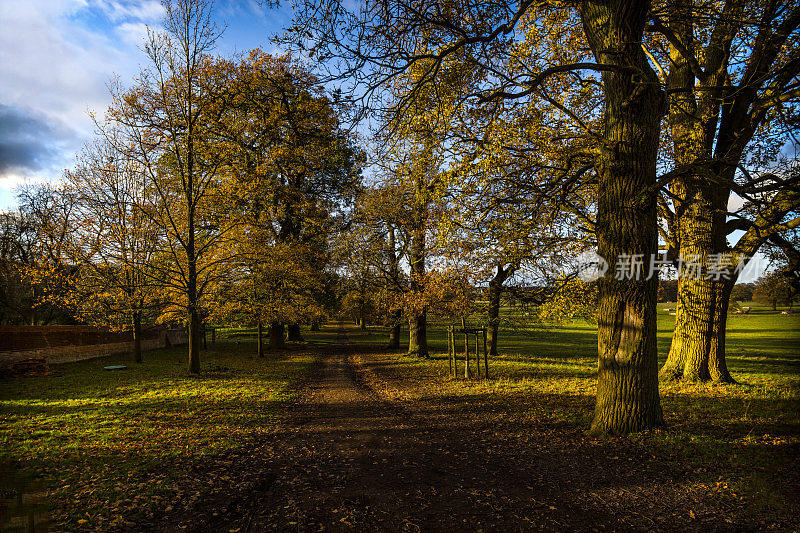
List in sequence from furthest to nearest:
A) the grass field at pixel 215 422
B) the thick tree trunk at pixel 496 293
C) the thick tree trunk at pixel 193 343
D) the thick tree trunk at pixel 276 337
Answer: the thick tree trunk at pixel 276 337 < the thick tree trunk at pixel 496 293 < the thick tree trunk at pixel 193 343 < the grass field at pixel 215 422

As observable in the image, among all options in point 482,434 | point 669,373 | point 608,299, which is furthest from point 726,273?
point 482,434

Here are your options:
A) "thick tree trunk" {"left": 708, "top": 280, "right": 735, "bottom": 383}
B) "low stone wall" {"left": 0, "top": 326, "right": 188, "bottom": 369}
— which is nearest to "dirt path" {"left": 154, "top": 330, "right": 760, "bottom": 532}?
"thick tree trunk" {"left": 708, "top": 280, "right": 735, "bottom": 383}

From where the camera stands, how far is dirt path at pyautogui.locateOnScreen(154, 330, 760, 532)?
13.8ft

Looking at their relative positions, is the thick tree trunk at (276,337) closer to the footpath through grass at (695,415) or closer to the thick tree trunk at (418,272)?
the thick tree trunk at (418,272)

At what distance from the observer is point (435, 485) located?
5098 mm

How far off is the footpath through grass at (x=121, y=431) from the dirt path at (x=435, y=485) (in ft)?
2.38

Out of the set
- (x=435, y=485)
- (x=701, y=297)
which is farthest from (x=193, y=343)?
(x=701, y=297)

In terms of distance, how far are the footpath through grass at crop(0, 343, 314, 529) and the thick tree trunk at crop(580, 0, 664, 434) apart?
6924 mm

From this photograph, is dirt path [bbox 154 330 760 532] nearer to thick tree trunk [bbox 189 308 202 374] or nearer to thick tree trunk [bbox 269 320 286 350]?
thick tree trunk [bbox 189 308 202 374]

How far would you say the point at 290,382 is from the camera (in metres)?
13.2

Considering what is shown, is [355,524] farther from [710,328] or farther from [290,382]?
[710,328]

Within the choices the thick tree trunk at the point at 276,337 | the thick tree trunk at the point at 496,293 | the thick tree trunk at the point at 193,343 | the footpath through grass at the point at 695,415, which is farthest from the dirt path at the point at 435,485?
the thick tree trunk at the point at 276,337

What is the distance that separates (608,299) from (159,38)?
57.5ft

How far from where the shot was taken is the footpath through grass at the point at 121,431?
479 centimetres
